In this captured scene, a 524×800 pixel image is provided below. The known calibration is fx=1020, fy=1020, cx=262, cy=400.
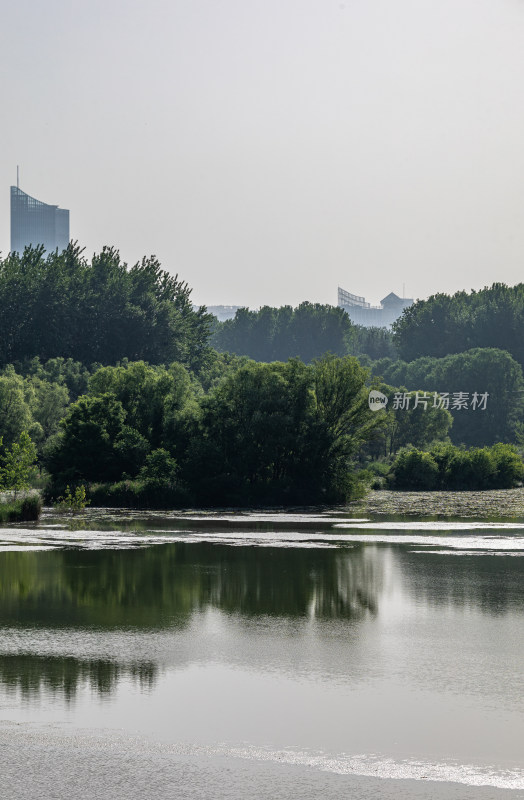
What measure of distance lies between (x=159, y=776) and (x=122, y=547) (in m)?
20.1

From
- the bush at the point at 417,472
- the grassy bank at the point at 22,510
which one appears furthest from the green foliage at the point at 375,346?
the grassy bank at the point at 22,510

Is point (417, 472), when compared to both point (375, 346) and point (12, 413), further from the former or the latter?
point (375, 346)

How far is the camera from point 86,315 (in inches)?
3701

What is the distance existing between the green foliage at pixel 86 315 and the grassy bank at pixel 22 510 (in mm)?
51848

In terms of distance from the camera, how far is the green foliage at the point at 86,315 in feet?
298

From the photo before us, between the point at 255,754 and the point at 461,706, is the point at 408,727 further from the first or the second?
the point at 255,754

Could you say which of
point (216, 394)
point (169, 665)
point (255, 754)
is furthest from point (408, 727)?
point (216, 394)

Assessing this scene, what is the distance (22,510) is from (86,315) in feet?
186

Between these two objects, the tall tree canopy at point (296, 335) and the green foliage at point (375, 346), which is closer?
the tall tree canopy at point (296, 335)

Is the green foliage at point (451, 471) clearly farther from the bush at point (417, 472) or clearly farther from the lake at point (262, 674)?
the lake at point (262, 674)

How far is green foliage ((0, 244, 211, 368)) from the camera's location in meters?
90.7

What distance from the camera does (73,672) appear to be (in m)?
13.8

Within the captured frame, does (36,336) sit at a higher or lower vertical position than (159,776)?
higher

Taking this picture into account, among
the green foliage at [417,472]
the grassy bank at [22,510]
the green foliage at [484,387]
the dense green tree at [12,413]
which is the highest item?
the green foliage at [484,387]
